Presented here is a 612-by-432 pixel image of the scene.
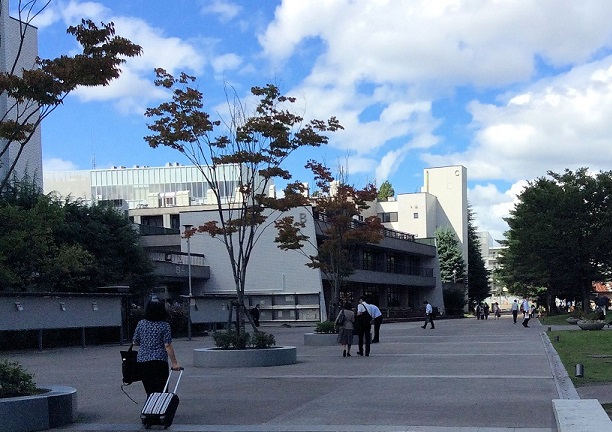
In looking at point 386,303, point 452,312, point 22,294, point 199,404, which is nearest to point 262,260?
point 386,303

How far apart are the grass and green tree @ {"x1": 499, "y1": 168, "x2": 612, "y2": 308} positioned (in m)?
A: 23.0

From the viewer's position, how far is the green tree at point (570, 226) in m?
51.0

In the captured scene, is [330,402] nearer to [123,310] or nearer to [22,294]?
[22,294]

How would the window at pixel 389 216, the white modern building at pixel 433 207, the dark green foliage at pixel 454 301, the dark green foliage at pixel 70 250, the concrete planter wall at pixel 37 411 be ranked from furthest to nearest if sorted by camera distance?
the window at pixel 389 216 < the white modern building at pixel 433 207 < the dark green foliage at pixel 454 301 < the dark green foliage at pixel 70 250 < the concrete planter wall at pixel 37 411

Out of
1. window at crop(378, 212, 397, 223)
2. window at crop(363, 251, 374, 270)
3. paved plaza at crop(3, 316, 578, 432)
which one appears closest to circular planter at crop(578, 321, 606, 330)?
paved plaza at crop(3, 316, 578, 432)

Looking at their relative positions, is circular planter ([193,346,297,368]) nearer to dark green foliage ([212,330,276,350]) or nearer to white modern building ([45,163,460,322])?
dark green foliage ([212,330,276,350])

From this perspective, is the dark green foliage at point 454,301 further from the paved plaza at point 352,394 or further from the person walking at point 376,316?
the paved plaza at point 352,394

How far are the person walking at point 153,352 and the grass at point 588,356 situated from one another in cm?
753

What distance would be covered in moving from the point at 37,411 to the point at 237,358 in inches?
356

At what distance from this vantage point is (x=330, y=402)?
12.0 metres

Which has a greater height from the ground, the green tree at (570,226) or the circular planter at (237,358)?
the green tree at (570,226)

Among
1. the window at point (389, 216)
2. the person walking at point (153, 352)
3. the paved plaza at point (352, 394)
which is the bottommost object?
the paved plaza at point (352, 394)

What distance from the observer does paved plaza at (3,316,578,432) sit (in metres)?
10.1

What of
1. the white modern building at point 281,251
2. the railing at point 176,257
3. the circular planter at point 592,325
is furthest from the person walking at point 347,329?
Result: the railing at point 176,257
